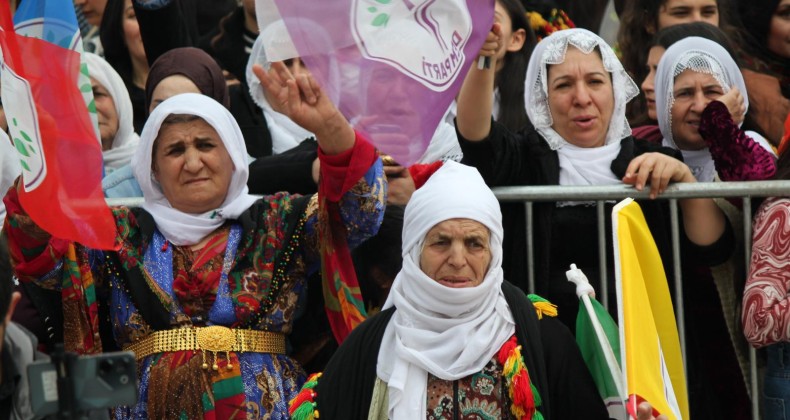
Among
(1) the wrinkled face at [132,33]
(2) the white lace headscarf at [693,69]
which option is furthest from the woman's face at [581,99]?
(1) the wrinkled face at [132,33]

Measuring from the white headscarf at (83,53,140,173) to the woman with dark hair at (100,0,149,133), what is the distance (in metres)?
0.61

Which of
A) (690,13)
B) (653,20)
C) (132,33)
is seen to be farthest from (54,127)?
(690,13)

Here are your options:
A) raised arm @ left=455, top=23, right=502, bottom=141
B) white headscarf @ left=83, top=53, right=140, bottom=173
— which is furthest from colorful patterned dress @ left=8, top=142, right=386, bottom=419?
white headscarf @ left=83, top=53, right=140, bottom=173

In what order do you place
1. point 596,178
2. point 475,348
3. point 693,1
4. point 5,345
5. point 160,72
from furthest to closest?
point 693,1 → point 160,72 → point 596,178 → point 475,348 → point 5,345

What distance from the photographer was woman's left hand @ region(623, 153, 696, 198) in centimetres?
661

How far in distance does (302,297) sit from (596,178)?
134 centimetres

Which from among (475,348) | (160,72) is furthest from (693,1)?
(475,348)

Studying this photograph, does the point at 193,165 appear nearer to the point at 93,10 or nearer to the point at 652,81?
the point at 652,81

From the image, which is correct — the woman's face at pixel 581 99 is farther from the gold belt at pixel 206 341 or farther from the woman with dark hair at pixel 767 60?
the gold belt at pixel 206 341

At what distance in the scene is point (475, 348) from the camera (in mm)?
5836

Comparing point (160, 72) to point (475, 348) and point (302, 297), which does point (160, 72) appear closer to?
point (302, 297)

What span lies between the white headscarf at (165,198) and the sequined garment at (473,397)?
1128mm

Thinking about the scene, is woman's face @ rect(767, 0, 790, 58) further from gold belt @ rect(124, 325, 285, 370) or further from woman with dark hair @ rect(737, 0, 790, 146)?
gold belt @ rect(124, 325, 285, 370)

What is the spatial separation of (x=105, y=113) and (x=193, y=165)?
1.49 meters
